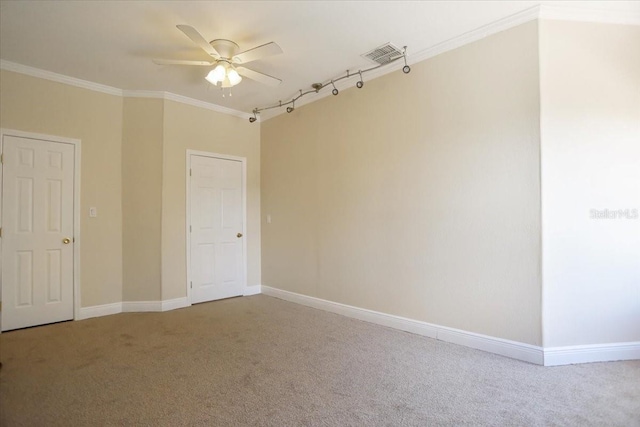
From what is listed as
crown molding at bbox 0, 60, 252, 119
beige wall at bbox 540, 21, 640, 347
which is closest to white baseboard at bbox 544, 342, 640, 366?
beige wall at bbox 540, 21, 640, 347

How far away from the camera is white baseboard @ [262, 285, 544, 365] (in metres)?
2.53

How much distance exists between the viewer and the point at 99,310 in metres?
3.84

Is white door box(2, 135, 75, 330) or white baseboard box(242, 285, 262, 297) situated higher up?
white door box(2, 135, 75, 330)

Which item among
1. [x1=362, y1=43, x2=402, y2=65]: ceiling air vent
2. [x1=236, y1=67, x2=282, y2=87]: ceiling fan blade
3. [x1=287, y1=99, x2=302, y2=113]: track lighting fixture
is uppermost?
[x1=362, y1=43, x2=402, y2=65]: ceiling air vent

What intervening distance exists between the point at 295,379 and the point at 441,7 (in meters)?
3.02

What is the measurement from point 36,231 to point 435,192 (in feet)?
13.9

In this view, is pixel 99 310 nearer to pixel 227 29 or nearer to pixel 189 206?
pixel 189 206

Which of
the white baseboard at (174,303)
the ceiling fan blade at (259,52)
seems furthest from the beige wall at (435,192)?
the white baseboard at (174,303)

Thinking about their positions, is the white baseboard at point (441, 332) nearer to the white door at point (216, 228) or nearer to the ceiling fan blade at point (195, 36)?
the white door at point (216, 228)

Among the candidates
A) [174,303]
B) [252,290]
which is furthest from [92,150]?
[252,290]

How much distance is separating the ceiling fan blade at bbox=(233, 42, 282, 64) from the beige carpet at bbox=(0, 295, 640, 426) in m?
2.55

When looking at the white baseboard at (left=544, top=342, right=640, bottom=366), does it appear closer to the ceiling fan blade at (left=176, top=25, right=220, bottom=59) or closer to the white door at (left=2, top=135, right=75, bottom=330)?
the ceiling fan blade at (left=176, top=25, right=220, bottom=59)

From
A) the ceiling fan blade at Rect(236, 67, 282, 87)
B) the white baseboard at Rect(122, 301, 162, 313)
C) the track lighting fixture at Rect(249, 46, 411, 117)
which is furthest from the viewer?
the white baseboard at Rect(122, 301, 162, 313)

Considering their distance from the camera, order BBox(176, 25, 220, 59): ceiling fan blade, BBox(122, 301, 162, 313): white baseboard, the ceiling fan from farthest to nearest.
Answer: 1. BBox(122, 301, 162, 313): white baseboard
2. the ceiling fan
3. BBox(176, 25, 220, 59): ceiling fan blade
